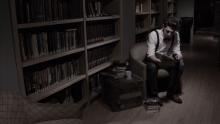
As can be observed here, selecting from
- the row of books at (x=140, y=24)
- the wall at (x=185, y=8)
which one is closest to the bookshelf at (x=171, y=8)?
the wall at (x=185, y=8)

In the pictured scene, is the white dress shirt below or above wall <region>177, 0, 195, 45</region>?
below

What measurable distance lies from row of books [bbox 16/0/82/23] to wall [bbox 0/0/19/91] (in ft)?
0.89

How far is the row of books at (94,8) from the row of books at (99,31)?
0.14 metres

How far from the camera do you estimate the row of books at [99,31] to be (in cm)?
333

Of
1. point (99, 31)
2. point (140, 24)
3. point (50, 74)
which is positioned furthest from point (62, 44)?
point (140, 24)

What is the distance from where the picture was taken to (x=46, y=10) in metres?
2.54

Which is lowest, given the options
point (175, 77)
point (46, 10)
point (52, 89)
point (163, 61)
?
point (175, 77)

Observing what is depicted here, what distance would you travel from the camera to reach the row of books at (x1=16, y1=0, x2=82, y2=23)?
2.25 m

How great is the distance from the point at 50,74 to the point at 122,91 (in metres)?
0.96

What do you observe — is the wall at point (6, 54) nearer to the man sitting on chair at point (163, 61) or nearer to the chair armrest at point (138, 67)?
the chair armrest at point (138, 67)

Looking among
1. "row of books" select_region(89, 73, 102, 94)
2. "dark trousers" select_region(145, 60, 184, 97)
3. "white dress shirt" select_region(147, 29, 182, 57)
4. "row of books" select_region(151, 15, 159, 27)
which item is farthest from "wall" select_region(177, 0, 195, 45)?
"row of books" select_region(89, 73, 102, 94)

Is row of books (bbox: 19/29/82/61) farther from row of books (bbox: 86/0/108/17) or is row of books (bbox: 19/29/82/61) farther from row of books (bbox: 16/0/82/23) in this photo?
row of books (bbox: 86/0/108/17)

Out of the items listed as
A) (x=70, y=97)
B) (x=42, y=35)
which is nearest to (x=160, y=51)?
(x=70, y=97)

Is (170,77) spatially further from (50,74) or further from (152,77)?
(50,74)
